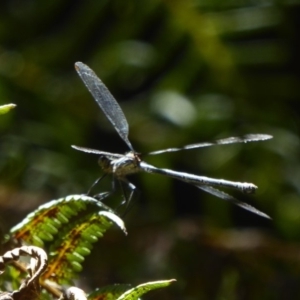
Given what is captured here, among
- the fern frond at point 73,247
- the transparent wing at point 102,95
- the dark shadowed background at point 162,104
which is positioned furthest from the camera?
the dark shadowed background at point 162,104

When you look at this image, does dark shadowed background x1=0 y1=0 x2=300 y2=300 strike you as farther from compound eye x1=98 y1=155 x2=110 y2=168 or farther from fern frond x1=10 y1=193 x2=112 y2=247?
fern frond x1=10 y1=193 x2=112 y2=247

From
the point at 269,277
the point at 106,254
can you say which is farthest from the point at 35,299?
the point at 106,254

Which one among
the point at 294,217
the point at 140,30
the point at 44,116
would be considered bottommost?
the point at 294,217

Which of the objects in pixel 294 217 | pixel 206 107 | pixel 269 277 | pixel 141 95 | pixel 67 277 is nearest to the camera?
pixel 67 277

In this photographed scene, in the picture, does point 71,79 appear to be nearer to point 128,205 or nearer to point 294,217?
point 294,217

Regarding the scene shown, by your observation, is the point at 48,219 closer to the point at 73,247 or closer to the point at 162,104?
the point at 73,247

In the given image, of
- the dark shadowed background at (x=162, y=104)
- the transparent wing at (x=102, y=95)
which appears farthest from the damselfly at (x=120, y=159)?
the dark shadowed background at (x=162, y=104)

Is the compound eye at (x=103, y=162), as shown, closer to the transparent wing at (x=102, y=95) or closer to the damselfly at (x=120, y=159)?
the damselfly at (x=120, y=159)
